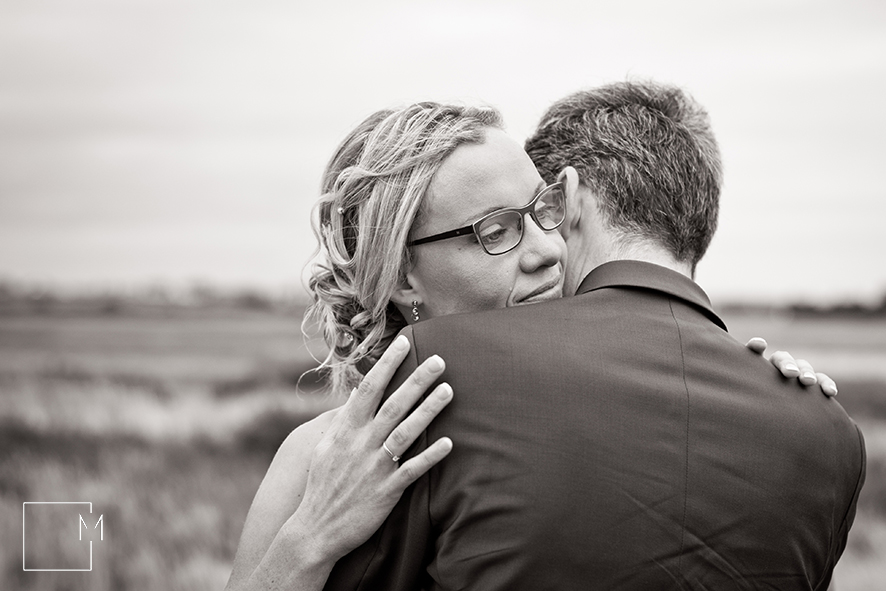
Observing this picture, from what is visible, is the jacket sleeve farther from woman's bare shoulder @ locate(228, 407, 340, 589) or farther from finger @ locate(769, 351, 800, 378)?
finger @ locate(769, 351, 800, 378)

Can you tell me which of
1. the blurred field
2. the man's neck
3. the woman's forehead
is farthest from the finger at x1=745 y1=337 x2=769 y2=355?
the blurred field

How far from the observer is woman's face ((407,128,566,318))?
7.40ft

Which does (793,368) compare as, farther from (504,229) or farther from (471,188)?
(471,188)

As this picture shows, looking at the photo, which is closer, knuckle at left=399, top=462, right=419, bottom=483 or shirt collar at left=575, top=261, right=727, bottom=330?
knuckle at left=399, top=462, right=419, bottom=483

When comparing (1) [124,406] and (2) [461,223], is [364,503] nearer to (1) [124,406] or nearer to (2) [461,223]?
(2) [461,223]

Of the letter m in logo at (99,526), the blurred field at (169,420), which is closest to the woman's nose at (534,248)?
the blurred field at (169,420)

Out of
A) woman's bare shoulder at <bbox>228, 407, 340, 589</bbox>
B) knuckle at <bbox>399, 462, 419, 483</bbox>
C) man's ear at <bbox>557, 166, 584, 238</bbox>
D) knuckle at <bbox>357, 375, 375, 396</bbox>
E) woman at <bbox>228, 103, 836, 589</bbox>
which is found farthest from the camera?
man's ear at <bbox>557, 166, 584, 238</bbox>

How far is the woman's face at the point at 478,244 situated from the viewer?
2.26 metres

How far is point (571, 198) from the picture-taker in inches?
97.8

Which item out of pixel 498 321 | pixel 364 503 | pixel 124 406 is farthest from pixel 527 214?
pixel 124 406

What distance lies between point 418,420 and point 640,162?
113 cm

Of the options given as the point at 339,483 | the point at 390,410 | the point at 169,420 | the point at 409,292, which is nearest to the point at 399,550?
the point at 339,483

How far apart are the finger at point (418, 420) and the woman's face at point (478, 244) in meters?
0.58

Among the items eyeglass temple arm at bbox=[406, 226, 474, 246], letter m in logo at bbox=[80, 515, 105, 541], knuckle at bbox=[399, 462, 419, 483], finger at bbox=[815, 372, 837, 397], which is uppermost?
eyeglass temple arm at bbox=[406, 226, 474, 246]
